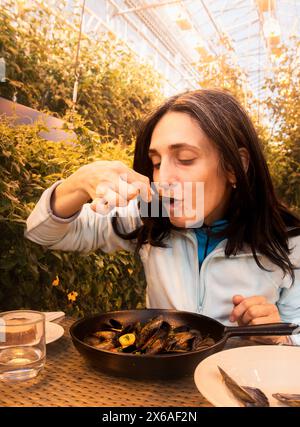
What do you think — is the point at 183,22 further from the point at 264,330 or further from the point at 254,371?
the point at 254,371

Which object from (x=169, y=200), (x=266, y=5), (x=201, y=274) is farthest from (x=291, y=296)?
(x=266, y=5)

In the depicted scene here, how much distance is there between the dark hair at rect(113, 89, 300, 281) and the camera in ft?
3.97

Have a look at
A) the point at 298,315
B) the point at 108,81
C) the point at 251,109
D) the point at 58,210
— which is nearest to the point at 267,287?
the point at 298,315

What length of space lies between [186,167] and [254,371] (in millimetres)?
629

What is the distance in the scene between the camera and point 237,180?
1.26 meters

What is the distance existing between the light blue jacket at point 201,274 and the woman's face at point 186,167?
168mm

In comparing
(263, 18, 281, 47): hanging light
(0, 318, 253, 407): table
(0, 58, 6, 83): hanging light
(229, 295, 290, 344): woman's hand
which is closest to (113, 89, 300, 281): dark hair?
(229, 295, 290, 344): woman's hand

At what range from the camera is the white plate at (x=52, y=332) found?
87 cm

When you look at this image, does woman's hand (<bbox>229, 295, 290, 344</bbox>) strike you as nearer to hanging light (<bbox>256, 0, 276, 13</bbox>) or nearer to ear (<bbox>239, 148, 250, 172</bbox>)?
ear (<bbox>239, 148, 250, 172</bbox>)

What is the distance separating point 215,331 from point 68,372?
1.10ft

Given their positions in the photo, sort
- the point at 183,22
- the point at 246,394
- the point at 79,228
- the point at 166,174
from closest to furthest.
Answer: the point at 246,394
the point at 166,174
the point at 79,228
the point at 183,22

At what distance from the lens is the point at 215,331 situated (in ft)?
2.81

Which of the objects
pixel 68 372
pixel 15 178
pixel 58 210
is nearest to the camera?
pixel 68 372
